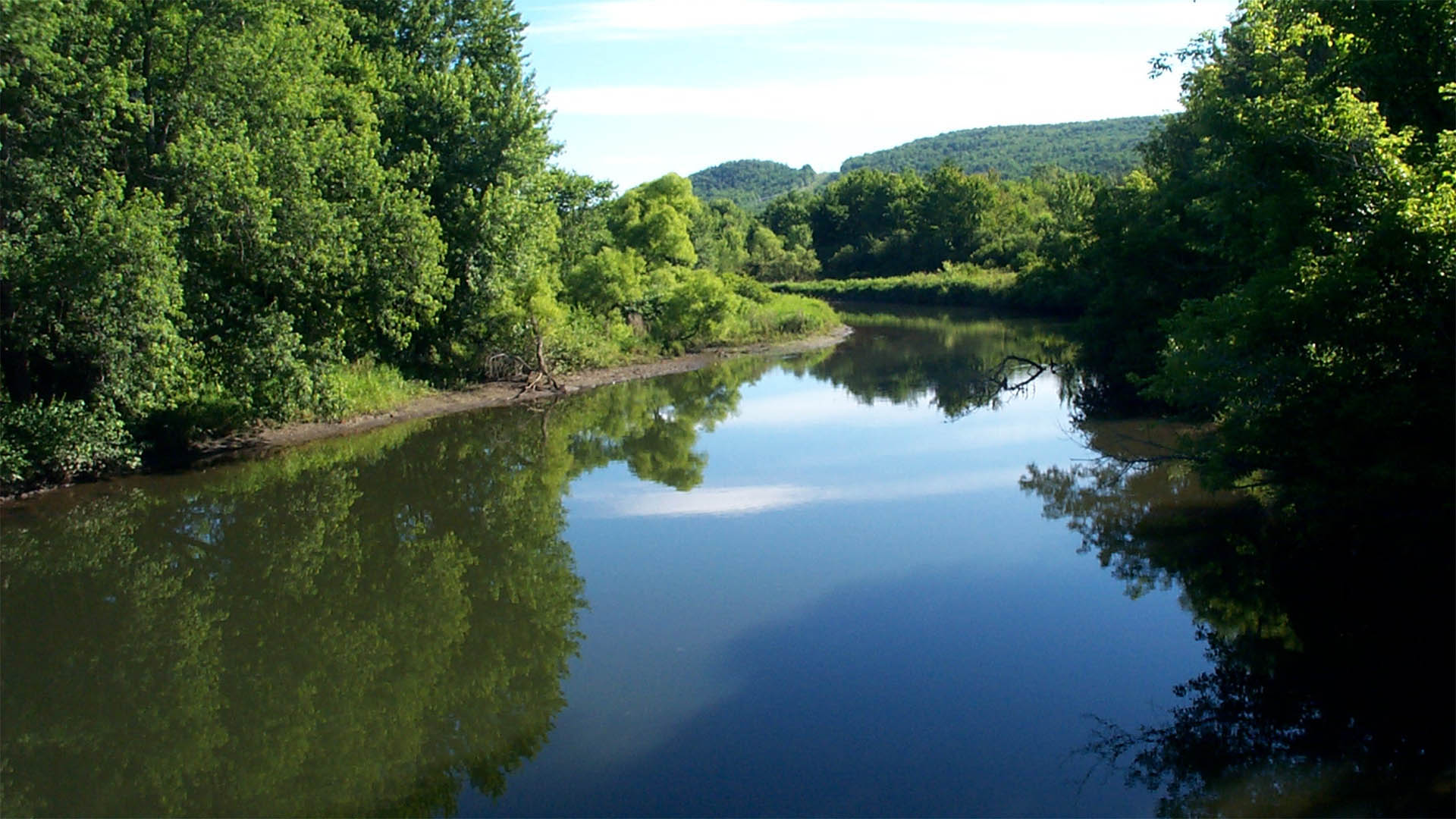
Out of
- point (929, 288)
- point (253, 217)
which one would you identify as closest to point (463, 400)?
point (253, 217)

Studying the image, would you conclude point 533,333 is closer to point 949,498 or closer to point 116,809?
point 949,498

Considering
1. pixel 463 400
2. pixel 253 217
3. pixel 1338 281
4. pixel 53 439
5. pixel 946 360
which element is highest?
pixel 253 217

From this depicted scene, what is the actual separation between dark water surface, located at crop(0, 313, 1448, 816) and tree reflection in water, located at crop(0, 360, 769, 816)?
0.04 m

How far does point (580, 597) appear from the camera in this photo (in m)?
12.0

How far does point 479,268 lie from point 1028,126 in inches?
6758

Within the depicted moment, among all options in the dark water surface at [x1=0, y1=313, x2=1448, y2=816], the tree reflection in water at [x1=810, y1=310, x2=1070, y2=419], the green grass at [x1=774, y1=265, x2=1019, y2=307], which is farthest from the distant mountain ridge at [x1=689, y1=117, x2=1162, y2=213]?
the dark water surface at [x1=0, y1=313, x2=1448, y2=816]

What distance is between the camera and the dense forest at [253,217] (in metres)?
15.0

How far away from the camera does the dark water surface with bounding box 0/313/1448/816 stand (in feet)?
26.0

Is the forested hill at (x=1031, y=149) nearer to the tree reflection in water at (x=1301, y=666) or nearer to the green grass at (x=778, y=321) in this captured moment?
the green grass at (x=778, y=321)

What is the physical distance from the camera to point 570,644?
10586mm

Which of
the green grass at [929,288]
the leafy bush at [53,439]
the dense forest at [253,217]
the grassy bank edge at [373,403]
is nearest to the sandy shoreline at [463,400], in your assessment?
the grassy bank edge at [373,403]

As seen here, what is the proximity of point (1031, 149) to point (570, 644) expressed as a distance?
158772mm

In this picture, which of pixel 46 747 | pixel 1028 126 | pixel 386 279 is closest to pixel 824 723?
pixel 46 747

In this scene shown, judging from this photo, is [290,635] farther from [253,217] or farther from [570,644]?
[253,217]
